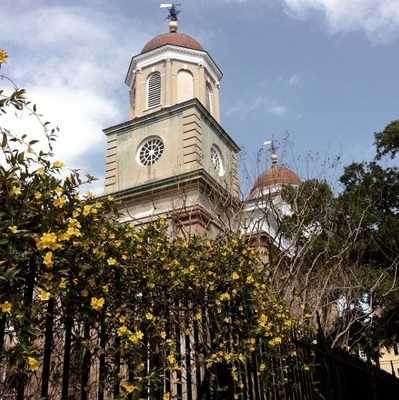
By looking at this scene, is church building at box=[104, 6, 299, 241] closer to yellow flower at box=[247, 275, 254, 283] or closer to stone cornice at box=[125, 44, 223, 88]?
stone cornice at box=[125, 44, 223, 88]

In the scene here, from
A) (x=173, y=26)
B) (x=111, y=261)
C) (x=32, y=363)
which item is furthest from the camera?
(x=173, y=26)

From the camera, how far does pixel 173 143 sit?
687 inches

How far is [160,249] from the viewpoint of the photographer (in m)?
3.84

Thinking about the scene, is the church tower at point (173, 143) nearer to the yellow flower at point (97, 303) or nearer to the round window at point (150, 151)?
the round window at point (150, 151)

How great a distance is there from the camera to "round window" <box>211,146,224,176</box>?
1842 centimetres

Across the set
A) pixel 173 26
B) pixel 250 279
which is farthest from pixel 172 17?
pixel 250 279

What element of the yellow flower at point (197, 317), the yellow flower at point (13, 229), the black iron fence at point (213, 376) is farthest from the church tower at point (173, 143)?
the yellow flower at point (13, 229)

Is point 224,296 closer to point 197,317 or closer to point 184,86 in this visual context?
point 197,317

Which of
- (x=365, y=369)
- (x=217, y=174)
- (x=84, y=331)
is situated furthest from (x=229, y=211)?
(x=84, y=331)

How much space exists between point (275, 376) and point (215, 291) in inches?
50.7

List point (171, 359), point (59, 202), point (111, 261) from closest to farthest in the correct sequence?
point (59, 202) → point (111, 261) → point (171, 359)

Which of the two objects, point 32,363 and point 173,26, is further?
point 173,26

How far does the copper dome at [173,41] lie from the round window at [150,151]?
15.9 feet

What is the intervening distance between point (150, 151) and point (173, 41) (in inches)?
226
